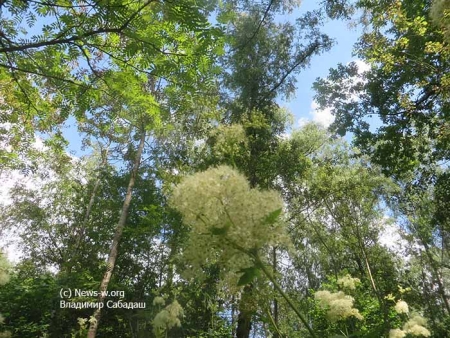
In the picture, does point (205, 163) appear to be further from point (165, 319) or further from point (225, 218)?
point (225, 218)

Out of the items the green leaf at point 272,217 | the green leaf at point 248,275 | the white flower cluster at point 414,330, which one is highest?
the green leaf at point 272,217

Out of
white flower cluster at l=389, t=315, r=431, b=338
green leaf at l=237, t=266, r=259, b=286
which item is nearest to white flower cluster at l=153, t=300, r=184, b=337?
white flower cluster at l=389, t=315, r=431, b=338

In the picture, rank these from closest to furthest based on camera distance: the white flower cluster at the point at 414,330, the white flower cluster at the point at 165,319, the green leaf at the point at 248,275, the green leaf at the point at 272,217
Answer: the green leaf at the point at 248,275 < the green leaf at the point at 272,217 < the white flower cluster at the point at 414,330 < the white flower cluster at the point at 165,319

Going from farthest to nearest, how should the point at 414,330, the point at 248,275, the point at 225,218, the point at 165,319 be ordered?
the point at 165,319 < the point at 414,330 < the point at 225,218 < the point at 248,275

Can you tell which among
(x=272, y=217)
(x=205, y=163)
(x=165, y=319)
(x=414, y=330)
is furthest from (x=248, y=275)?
(x=205, y=163)

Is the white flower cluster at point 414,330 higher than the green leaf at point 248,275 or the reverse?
the reverse

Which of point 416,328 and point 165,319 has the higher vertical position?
point 165,319

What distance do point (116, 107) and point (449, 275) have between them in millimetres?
38889

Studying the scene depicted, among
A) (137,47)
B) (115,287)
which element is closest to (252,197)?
(137,47)

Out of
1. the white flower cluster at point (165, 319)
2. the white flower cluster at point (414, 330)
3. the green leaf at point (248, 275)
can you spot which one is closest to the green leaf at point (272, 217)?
the green leaf at point (248, 275)

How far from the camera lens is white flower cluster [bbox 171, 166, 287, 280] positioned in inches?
55.5

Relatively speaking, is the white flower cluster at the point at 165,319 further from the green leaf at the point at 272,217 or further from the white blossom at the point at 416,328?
the green leaf at the point at 272,217

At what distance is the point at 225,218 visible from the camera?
1.44 meters

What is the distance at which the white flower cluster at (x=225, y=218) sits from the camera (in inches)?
55.5
